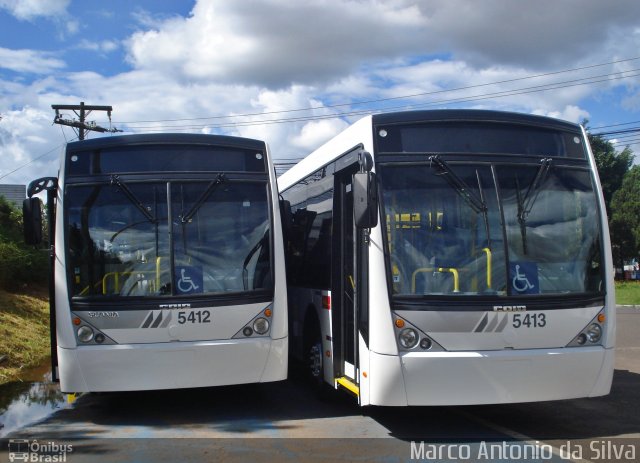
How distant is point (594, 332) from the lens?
673 cm

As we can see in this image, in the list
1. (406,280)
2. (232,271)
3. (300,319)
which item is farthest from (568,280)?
(300,319)

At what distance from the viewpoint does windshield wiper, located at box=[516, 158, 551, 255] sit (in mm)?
6703

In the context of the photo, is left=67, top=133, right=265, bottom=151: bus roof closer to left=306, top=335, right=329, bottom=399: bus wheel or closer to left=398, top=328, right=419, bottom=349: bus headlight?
left=306, top=335, right=329, bottom=399: bus wheel

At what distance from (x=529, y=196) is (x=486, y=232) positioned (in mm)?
620

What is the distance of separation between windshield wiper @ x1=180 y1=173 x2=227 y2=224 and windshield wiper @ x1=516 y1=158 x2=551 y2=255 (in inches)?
132

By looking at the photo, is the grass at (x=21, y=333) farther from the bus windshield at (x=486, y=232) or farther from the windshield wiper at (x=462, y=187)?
the windshield wiper at (x=462, y=187)

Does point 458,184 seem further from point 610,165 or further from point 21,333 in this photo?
point 610,165

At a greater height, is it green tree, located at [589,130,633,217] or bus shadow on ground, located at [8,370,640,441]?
green tree, located at [589,130,633,217]

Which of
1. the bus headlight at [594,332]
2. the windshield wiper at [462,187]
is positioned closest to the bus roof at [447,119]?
the windshield wiper at [462,187]

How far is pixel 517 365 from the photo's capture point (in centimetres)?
648

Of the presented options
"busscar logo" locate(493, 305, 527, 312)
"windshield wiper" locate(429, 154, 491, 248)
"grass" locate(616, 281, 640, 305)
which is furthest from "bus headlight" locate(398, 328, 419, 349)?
"grass" locate(616, 281, 640, 305)

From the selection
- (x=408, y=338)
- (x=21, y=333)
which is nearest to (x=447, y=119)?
(x=408, y=338)

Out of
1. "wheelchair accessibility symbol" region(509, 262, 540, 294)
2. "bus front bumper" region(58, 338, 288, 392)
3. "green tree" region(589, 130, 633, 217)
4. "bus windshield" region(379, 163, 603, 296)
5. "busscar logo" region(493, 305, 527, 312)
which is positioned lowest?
"bus front bumper" region(58, 338, 288, 392)

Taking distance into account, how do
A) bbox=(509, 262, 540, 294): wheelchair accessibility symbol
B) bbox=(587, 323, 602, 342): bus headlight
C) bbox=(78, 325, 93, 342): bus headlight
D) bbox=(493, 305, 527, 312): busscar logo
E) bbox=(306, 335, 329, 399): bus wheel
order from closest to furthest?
bbox=(493, 305, 527, 312): busscar logo, bbox=(509, 262, 540, 294): wheelchair accessibility symbol, bbox=(587, 323, 602, 342): bus headlight, bbox=(78, 325, 93, 342): bus headlight, bbox=(306, 335, 329, 399): bus wheel
